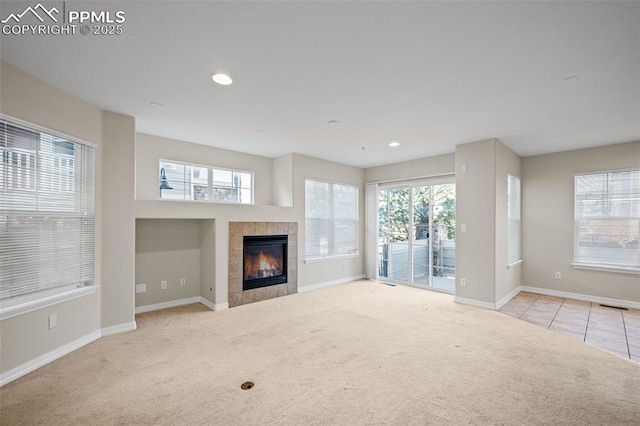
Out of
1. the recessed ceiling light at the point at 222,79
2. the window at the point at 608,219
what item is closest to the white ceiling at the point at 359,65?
the recessed ceiling light at the point at 222,79

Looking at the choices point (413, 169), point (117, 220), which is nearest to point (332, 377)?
point (117, 220)

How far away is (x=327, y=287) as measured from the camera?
6.01 m

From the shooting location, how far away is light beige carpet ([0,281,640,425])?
6.73 ft

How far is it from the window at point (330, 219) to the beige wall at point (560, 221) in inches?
139

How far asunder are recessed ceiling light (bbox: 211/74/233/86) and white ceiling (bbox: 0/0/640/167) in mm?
68

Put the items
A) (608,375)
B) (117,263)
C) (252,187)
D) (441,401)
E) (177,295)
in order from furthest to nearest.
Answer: (252,187) → (177,295) → (117,263) → (608,375) → (441,401)

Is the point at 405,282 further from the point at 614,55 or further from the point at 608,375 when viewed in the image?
the point at 614,55

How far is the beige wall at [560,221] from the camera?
4762 mm

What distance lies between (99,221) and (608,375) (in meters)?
5.49

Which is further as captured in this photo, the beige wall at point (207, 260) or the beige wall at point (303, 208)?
the beige wall at point (303, 208)

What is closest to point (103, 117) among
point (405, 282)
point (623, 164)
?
point (405, 282)

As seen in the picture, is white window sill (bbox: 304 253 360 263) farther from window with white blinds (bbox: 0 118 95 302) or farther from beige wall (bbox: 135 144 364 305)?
window with white blinds (bbox: 0 118 95 302)

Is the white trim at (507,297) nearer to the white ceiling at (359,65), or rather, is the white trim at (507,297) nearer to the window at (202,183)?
the white ceiling at (359,65)

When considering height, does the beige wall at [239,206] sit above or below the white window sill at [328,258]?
above
